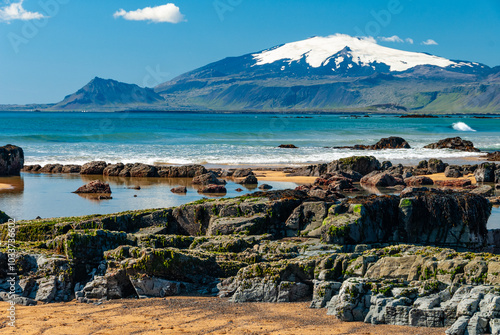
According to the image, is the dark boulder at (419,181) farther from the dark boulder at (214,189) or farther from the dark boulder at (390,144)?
the dark boulder at (390,144)

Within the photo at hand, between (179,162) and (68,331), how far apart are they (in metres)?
30.6

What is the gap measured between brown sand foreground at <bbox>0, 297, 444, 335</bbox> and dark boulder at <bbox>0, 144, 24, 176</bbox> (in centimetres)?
2219

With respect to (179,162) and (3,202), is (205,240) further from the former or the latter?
(179,162)

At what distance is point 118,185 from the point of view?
25672 millimetres

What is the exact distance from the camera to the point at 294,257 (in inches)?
405

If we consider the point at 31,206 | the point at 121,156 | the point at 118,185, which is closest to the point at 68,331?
the point at 31,206

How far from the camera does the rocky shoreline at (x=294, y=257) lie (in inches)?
329

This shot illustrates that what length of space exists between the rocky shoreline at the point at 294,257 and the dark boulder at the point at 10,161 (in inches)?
729

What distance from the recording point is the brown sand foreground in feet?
26.6

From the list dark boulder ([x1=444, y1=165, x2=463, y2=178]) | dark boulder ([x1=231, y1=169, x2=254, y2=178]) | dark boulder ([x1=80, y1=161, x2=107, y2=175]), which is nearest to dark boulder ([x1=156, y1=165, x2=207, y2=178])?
dark boulder ([x1=231, y1=169, x2=254, y2=178])

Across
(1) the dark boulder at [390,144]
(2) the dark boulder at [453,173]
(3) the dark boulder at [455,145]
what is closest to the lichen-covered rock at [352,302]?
(2) the dark boulder at [453,173]

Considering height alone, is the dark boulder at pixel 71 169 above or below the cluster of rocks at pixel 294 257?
below

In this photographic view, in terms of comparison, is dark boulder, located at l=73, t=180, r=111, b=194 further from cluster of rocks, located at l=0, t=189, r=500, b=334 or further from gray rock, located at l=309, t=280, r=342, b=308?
gray rock, located at l=309, t=280, r=342, b=308

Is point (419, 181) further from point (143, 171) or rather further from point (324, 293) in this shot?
point (324, 293)
